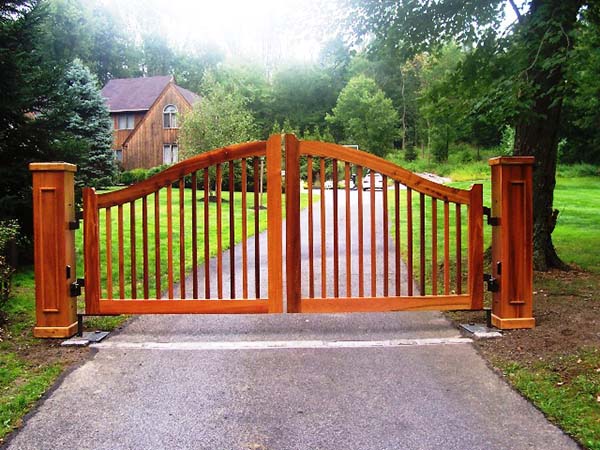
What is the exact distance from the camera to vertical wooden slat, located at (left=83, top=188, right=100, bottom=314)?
198 inches

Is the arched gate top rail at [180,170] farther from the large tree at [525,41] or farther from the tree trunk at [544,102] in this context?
the tree trunk at [544,102]

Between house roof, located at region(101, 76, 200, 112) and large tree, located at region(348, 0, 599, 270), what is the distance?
31.3 metres

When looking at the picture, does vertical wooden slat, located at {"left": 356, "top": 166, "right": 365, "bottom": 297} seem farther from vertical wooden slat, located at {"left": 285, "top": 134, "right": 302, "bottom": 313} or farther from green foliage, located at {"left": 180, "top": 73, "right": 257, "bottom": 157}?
green foliage, located at {"left": 180, "top": 73, "right": 257, "bottom": 157}

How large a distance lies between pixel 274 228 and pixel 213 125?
1825 centimetres

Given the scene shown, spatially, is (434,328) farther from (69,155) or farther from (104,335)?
(69,155)

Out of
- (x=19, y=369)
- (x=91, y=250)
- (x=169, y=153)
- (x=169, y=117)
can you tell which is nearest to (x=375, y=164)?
(x=91, y=250)

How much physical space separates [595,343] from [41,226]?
180 inches

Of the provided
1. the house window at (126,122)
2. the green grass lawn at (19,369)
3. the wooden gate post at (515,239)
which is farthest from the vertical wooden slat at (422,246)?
the house window at (126,122)

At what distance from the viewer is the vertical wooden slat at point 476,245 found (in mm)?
5202

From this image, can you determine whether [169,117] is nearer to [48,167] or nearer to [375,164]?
[48,167]

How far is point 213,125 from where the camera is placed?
2266 cm

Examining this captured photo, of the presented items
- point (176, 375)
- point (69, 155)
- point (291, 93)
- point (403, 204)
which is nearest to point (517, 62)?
point (176, 375)

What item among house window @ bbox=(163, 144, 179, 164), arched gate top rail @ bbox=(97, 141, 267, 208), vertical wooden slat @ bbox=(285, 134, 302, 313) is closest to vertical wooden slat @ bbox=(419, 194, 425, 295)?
vertical wooden slat @ bbox=(285, 134, 302, 313)

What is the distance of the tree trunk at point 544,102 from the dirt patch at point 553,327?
0.95m
